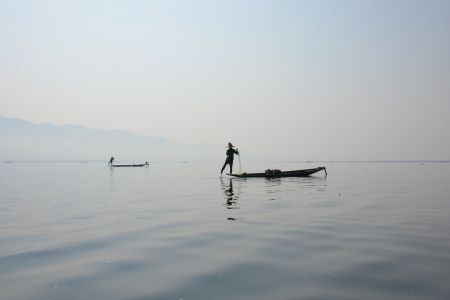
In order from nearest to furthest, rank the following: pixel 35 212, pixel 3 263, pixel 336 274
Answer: pixel 336 274
pixel 3 263
pixel 35 212

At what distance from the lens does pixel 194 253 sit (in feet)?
23.2

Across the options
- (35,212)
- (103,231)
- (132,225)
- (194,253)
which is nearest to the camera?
(194,253)

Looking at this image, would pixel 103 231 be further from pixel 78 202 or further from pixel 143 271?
pixel 78 202

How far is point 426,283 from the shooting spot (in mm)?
5121

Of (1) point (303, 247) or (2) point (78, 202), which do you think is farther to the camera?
(2) point (78, 202)

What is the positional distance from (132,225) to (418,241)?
715 cm

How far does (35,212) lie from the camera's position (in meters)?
12.9

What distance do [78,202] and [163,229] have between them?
7.87m

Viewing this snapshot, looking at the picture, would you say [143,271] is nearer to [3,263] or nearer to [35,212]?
[3,263]

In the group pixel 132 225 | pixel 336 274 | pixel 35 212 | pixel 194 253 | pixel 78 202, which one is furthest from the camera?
pixel 78 202

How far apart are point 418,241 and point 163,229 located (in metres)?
6.06

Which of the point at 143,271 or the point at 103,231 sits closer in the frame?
the point at 143,271

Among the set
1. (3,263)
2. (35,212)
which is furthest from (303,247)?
(35,212)

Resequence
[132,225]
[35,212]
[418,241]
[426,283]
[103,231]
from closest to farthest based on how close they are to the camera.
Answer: [426,283] < [418,241] < [103,231] < [132,225] < [35,212]
